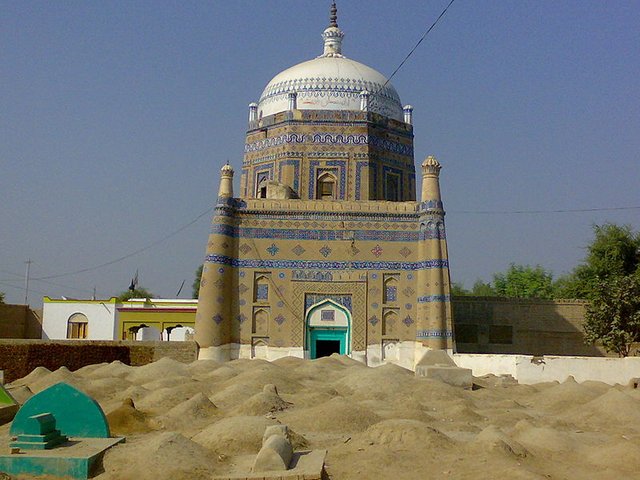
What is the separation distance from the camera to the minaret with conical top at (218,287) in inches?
1093

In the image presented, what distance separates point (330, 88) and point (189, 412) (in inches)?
771

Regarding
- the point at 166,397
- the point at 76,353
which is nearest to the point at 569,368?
the point at 166,397

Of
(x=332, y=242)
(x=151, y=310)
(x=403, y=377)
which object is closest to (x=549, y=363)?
(x=403, y=377)

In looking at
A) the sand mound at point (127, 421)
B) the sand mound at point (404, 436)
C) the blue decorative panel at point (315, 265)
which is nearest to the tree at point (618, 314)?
the blue decorative panel at point (315, 265)

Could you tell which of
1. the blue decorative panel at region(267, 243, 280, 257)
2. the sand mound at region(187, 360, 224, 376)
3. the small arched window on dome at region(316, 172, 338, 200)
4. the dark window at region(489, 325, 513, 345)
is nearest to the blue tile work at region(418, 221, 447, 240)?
the small arched window on dome at region(316, 172, 338, 200)

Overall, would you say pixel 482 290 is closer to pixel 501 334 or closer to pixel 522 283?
pixel 522 283

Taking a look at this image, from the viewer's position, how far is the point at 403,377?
20672mm

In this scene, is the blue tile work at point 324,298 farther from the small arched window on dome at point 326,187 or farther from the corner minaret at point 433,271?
the small arched window on dome at point 326,187

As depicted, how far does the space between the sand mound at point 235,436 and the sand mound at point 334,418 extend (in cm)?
148

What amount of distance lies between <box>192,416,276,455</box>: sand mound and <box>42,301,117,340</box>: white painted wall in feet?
84.0

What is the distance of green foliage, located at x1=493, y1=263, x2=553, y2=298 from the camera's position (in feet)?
185

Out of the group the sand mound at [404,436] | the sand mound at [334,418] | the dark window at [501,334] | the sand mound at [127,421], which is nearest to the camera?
the sand mound at [404,436]

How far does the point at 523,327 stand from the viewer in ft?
107

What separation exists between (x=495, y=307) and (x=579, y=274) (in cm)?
747
